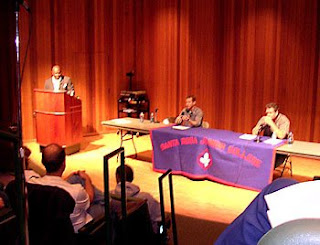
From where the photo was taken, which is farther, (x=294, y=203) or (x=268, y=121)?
(x=268, y=121)

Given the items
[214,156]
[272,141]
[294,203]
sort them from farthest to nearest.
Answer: [214,156] < [272,141] < [294,203]

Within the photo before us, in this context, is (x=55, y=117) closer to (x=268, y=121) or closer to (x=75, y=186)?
(x=268, y=121)

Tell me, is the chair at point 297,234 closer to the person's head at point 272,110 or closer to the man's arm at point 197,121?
the person's head at point 272,110

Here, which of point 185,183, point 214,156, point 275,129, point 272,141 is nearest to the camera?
point 272,141

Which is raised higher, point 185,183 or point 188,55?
point 188,55

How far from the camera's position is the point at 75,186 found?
9.43 feet

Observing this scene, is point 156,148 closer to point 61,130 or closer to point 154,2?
point 61,130

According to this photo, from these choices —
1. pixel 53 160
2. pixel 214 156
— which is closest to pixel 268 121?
pixel 214 156

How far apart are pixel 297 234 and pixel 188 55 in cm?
856

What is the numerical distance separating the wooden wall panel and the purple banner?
2.41m

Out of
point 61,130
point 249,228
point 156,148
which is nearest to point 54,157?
point 249,228

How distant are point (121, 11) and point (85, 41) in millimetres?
1198

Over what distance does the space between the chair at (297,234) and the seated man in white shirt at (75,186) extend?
87.4 inches

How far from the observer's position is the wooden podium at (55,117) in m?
6.91
